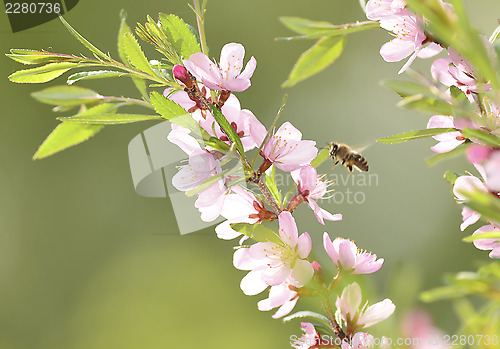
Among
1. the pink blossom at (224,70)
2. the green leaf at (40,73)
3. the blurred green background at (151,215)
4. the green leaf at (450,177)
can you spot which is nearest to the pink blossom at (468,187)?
the green leaf at (450,177)

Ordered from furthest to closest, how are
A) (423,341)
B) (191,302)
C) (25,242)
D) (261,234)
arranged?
(25,242) < (191,302) < (261,234) < (423,341)

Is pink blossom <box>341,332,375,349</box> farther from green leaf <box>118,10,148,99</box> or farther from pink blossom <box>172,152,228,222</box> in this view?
green leaf <box>118,10,148,99</box>

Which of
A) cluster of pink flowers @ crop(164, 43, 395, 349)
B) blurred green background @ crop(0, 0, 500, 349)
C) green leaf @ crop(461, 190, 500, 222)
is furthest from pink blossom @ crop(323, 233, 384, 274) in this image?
blurred green background @ crop(0, 0, 500, 349)

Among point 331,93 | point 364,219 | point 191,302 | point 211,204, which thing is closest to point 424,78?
point 211,204

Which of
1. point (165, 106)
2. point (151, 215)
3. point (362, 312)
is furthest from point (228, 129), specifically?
point (151, 215)

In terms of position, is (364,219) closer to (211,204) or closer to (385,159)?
(385,159)

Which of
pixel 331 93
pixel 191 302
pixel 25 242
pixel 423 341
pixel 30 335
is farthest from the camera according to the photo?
pixel 331 93

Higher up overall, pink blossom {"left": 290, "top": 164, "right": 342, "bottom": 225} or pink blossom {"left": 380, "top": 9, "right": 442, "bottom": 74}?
pink blossom {"left": 380, "top": 9, "right": 442, "bottom": 74}
